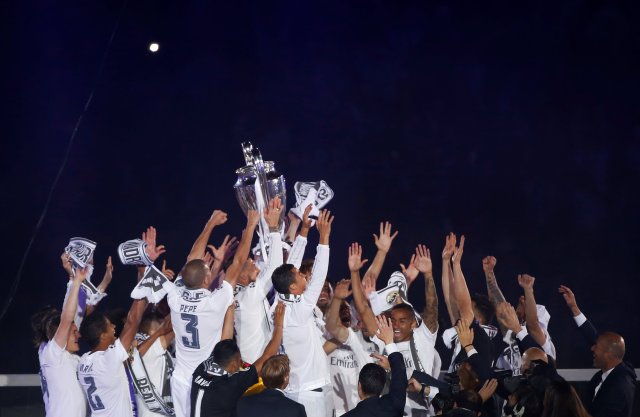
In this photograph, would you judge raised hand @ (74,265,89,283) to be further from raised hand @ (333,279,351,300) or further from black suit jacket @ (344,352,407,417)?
black suit jacket @ (344,352,407,417)

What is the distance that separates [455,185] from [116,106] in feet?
15.1

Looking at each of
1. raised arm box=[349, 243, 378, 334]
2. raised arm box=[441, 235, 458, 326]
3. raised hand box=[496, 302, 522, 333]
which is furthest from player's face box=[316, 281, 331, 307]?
raised hand box=[496, 302, 522, 333]

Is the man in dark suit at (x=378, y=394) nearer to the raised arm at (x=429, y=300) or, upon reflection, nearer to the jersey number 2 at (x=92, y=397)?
the raised arm at (x=429, y=300)

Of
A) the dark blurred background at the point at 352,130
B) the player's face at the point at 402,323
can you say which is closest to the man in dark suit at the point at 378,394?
the player's face at the point at 402,323

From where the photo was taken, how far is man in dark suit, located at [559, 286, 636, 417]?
688 cm

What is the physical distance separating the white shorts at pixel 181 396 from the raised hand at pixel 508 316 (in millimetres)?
2821

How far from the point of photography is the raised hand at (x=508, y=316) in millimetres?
7457

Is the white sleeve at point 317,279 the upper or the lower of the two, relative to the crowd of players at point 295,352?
upper

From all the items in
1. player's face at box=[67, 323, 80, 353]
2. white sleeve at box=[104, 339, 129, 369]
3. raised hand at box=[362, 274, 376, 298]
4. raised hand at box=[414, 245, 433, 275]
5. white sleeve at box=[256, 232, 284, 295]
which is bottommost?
white sleeve at box=[104, 339, 129, 369]

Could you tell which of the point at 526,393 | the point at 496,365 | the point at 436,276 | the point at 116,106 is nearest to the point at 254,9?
the point at 116,106

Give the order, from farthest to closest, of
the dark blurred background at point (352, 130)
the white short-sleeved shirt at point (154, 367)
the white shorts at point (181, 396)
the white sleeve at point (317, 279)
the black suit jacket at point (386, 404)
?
the dark blurred background at point (352, 130), the white short-sleeved shirt at point (154, 367), the white shorts at point (181, 396), the white sleeve at point (317, 279), the black suit jacket at point (386, 404)

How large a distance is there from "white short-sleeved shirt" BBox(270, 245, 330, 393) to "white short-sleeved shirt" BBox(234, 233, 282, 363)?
0.60 meters

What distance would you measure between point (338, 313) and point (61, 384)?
239 cm

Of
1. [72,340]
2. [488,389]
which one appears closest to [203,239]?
[72,340]
